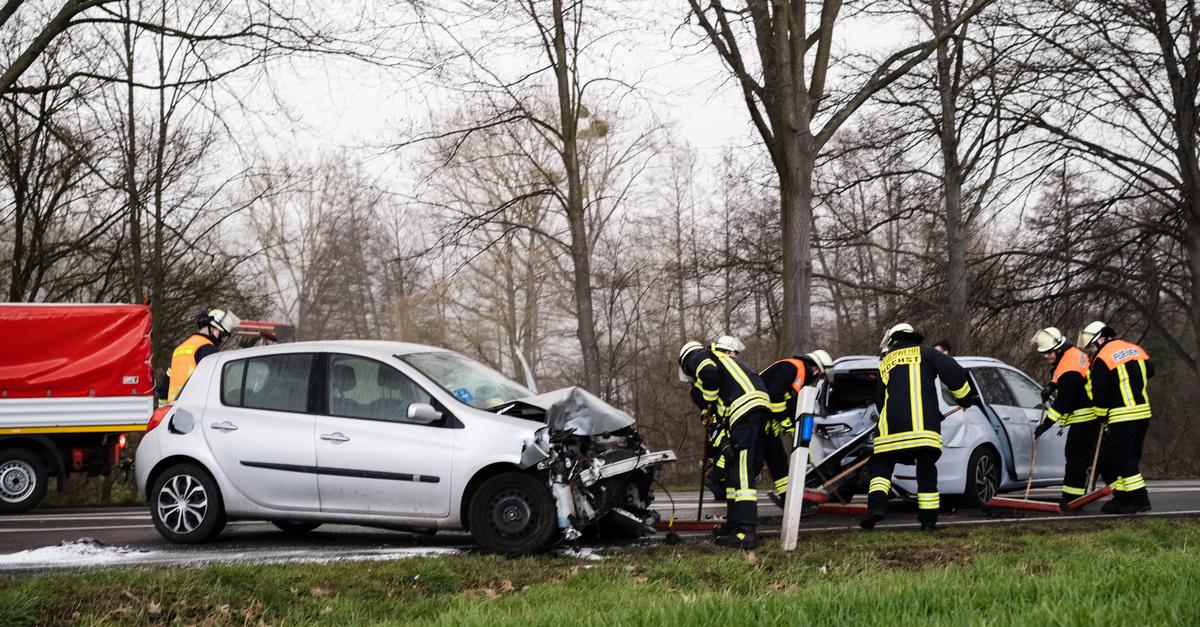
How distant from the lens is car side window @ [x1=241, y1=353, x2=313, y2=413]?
9453mm

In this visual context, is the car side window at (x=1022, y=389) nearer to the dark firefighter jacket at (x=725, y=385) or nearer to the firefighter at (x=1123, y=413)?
the firefighter at (x=1123, y=413)

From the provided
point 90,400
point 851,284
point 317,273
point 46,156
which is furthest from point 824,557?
point 317,273

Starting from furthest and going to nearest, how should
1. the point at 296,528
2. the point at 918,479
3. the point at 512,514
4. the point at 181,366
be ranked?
the point at 181,366, the point at 296,528, the point at 918,479, the point at 512,514

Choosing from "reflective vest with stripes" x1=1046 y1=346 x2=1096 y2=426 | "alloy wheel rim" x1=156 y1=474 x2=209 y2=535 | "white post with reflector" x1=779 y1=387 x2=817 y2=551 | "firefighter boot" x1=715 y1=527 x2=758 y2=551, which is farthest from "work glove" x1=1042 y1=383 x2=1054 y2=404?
"alloy wheel rim" x1=156 y1=474 x2=209 y2=535

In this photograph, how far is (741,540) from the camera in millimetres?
8883

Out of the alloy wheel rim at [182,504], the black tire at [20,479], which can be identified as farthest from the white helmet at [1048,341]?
the black tire at [20,479]

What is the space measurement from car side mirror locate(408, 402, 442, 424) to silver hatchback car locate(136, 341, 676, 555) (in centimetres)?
1

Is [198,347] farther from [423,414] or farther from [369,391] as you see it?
[423,414]

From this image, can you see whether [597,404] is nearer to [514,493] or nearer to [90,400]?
[514,493]

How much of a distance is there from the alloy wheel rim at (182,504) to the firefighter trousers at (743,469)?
4.24m

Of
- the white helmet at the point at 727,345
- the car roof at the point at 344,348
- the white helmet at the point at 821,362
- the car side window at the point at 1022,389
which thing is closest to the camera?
the car roof at the point at 344,348

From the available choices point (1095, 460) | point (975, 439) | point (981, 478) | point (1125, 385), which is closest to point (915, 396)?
point (975, 439)

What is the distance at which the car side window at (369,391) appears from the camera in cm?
909

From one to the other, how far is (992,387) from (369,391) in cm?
636
